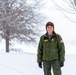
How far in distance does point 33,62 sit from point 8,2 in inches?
680

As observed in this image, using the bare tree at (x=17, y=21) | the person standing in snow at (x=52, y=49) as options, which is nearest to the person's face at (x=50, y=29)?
the person standing in snow at (x=52, y=49)

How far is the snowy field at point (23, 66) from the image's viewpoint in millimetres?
10164

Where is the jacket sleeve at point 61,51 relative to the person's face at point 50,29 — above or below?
below

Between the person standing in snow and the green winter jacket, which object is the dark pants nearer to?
the person standing in snow

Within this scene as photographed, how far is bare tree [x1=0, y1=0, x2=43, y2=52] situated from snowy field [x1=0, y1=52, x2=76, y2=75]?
14.1 m

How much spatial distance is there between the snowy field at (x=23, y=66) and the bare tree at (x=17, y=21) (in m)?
14.1

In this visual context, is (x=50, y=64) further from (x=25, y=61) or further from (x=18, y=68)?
(x=25, y=61)

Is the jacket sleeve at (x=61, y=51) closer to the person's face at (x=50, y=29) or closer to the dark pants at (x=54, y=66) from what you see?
the dark pants at (x=54, y=66)

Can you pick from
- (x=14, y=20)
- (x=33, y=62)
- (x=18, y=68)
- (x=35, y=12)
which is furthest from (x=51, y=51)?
(x=35, y=12)

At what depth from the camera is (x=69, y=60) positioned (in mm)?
12250

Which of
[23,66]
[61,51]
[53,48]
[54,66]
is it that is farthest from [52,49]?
[23,66]

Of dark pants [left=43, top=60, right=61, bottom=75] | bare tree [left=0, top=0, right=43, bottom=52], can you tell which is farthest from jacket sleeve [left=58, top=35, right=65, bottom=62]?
bare tree [left=0, top=0, right=43, bottom=52]

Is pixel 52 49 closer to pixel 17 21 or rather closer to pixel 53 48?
pixel 53 48

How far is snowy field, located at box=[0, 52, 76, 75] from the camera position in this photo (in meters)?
10.2
